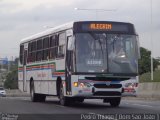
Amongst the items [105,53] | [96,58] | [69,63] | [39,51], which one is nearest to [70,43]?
[69,63]

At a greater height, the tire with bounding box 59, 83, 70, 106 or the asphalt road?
the tire with bounding box 59, 83, 70, 106

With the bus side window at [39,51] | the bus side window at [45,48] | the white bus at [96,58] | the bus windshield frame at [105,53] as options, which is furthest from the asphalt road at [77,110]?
the bus side window at [39,51]

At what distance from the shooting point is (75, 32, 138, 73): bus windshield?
21656 millimetres

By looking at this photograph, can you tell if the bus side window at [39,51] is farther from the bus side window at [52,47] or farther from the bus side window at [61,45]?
the bus side window at [61,45]

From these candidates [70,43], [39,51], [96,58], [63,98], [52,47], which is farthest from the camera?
[39,51]

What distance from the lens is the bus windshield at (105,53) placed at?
2166cm

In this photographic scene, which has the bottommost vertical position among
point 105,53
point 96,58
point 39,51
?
point 96,58

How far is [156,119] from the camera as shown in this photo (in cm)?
1656

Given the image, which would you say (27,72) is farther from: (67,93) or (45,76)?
(67,93)

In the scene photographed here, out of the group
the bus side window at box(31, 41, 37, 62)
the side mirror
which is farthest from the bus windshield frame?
the bus side window at box(31, 41, 37, 62)

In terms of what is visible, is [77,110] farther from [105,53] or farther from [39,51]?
[39,51]

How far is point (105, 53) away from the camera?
2177 centimetres

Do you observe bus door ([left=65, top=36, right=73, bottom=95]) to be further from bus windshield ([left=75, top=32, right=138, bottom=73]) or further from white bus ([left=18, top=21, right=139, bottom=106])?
bus windshield ([left=75, top=32, right=138, bottom=73])

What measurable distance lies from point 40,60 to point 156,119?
11918mm
